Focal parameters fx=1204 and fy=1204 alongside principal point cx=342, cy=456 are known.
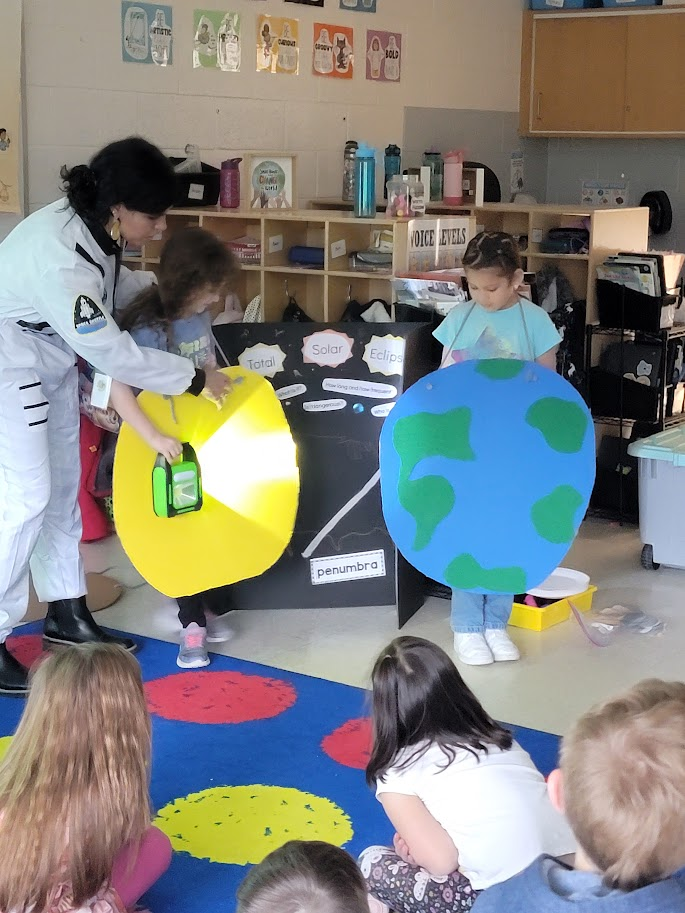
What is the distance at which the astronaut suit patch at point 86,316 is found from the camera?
3.04 m

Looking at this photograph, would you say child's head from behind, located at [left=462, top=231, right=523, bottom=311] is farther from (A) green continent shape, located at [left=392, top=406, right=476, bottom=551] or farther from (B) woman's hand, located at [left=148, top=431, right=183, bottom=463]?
(B) woman's hand, located at [left=148, top=431, right=183, bottom=463]

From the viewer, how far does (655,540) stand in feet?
14.6

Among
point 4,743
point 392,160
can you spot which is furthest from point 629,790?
point 392,160

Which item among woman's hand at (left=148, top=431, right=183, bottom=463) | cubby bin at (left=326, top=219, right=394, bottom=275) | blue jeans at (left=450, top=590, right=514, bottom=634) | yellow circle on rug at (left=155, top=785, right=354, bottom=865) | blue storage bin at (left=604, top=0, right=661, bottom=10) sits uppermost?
blue storage bin at (left=604, top=0, right=661, bottom=10)

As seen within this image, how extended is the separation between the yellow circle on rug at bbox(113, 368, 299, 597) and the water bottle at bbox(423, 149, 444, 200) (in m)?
2.66

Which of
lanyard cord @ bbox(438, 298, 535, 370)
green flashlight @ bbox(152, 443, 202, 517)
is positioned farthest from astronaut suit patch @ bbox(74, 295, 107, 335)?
lanyard cord @ bbox(438, 298, 535, 370)

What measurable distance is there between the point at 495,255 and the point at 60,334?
4.15ft

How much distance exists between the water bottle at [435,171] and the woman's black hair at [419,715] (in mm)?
4234

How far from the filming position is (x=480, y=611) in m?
3.65

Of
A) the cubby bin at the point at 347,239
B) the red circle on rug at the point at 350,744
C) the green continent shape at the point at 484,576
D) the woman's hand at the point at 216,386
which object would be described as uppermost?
the cubby bin at the point at 347,239

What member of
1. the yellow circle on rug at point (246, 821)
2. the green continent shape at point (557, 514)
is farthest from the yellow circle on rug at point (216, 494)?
the yellow circle on rug at point (246, 821)

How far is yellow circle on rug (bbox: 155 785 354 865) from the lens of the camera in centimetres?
253

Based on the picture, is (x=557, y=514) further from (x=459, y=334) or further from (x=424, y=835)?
(x=424, y=835)

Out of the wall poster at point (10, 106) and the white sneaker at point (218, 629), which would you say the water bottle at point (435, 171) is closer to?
the wall poster at point (10, 106)
